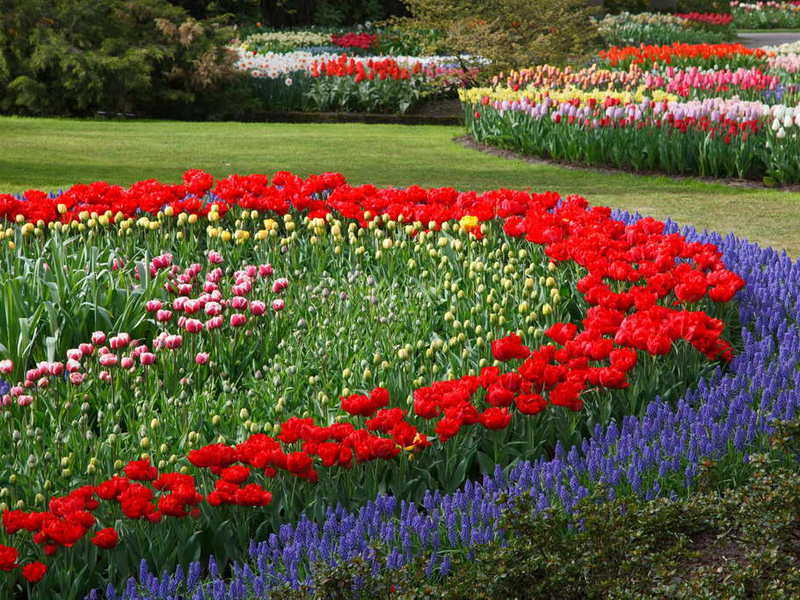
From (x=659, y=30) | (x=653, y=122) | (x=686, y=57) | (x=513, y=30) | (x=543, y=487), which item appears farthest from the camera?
(x=659, y=30)

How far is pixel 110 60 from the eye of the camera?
15438 mm

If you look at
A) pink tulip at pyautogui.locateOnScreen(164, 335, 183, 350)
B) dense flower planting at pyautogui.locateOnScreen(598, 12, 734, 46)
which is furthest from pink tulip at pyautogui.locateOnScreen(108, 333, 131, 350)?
dense flower planting at pyautogui.locateOnScreen(598, 12, 734, 46)

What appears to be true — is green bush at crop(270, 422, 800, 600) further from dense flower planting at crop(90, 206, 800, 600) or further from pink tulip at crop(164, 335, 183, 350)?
pink tulip at crop(164, 335, 183, 350)

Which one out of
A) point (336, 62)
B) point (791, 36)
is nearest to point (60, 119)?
point (336, 62)

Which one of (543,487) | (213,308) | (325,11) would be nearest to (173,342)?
(213,308)

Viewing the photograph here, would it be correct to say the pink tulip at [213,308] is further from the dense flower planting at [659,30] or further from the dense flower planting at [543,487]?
the dense flower planting at [659,30]

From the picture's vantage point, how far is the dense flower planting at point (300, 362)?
324 centimetres

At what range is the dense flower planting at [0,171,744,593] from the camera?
324 centimetres

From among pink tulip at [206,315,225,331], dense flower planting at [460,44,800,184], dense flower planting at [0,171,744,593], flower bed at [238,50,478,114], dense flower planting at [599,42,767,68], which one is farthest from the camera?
dense flower planting at [599,42,767,68]

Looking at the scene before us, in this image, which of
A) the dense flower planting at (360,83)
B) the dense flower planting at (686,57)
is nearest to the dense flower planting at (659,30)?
the dense flower planting at (686,57)

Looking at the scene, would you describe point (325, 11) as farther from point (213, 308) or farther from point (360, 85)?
point (213, 308)

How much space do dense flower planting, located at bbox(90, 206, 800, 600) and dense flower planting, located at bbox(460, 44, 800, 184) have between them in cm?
573

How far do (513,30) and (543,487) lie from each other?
14922 mm

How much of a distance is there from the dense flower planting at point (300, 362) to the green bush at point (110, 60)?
31.2 ft
